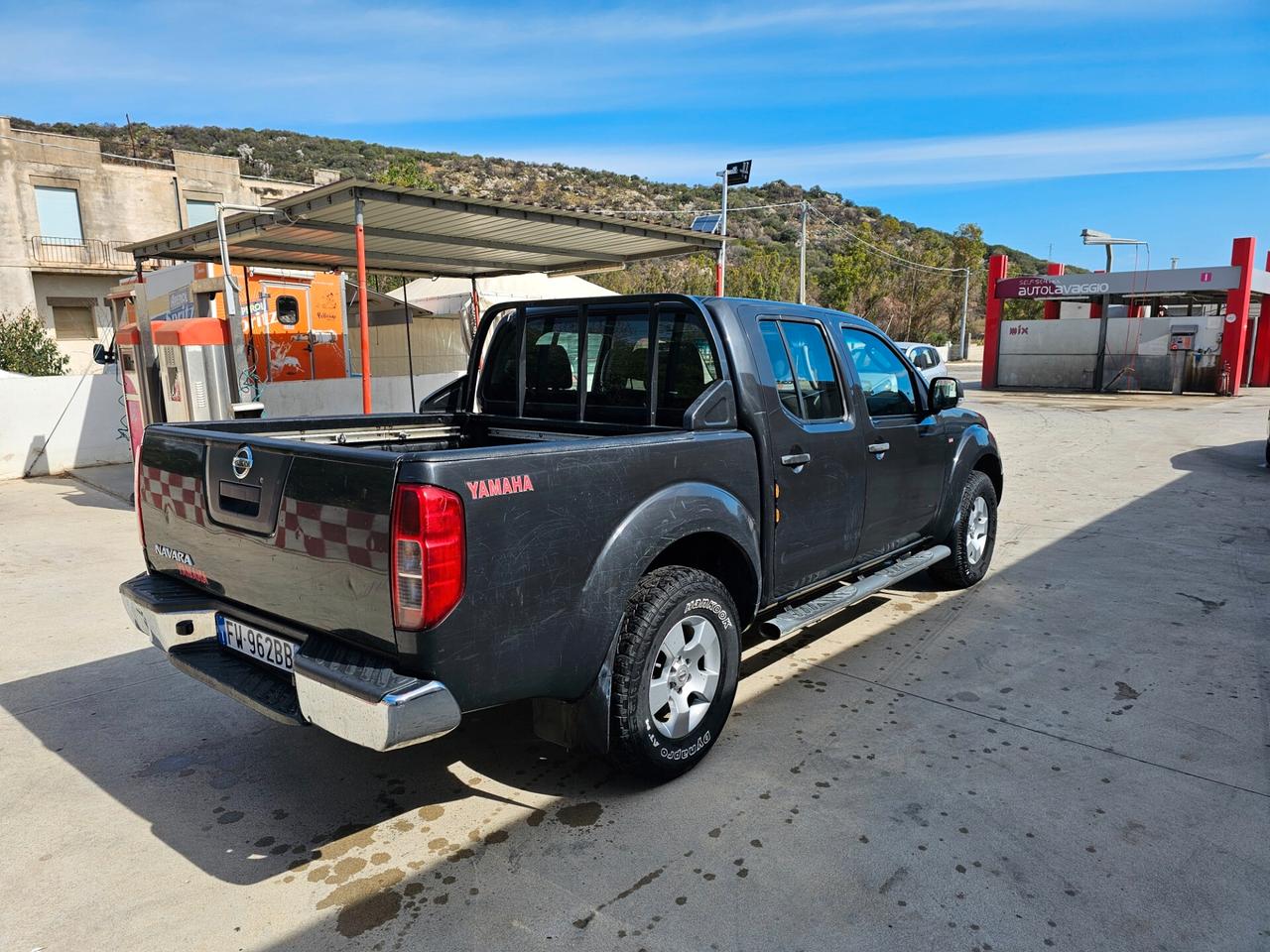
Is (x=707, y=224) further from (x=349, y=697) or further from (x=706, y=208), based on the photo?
(x=706, y=208)

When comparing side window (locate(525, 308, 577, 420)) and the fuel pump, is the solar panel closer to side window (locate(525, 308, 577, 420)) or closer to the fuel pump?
the fuel pump

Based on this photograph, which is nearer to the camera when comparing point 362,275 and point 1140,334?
point 362,275

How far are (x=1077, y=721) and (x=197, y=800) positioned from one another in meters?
3.73

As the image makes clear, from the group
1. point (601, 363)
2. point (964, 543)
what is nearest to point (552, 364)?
point (601, 363)

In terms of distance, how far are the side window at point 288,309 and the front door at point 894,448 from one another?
10.4 metres

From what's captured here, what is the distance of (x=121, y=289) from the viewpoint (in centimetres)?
1101

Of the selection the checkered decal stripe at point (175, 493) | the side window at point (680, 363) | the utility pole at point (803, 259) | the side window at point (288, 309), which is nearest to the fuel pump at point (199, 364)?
the side window at point (288, 309)

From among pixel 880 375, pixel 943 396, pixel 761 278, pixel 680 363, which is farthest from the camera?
pixel 761 278

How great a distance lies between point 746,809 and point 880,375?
258 cm

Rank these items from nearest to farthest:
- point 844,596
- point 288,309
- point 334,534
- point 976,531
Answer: point 334,534 < point 844,596 < point 976,531 < point 288,309

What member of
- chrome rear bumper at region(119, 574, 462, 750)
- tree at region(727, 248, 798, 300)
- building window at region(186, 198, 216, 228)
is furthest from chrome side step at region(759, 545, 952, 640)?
building window at region(186, 198, 216, 228)

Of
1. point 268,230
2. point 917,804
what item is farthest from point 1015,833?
point 268,230

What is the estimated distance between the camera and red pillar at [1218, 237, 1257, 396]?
23.4 metres

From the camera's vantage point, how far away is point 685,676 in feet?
10.7
